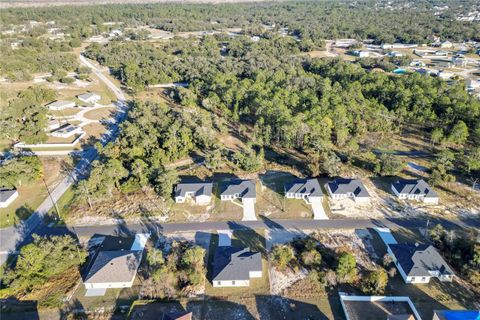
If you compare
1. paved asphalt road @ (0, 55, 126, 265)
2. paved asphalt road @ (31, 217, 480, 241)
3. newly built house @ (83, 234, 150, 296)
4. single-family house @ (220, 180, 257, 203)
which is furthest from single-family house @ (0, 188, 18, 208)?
single-family house @ (220, 180, 257, 203)

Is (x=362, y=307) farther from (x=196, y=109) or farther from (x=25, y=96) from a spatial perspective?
(x=25, y=96)

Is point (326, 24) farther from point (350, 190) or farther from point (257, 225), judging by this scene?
point (257, 225)

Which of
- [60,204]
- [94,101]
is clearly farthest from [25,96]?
[60,204]

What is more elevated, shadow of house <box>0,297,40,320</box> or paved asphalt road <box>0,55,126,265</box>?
shadow of house <box>0,297,40,320</box>

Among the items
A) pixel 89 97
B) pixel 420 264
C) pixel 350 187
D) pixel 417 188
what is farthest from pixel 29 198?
pixel 417 188

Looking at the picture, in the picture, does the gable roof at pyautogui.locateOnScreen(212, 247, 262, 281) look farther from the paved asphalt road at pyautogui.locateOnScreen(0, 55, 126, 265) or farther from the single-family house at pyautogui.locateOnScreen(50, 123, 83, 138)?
the single-family house at pyautogui.locateOnScreen(50, 123, 83, 138)

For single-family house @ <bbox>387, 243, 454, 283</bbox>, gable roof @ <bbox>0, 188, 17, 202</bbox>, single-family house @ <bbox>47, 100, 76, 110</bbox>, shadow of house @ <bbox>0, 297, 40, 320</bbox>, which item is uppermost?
single-family house @ <bbox>387, 243, 454, 283</bbox>

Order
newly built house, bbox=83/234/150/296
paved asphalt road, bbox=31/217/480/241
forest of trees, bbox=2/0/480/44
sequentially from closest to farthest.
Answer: newly built house, bbox=83/234/150/296 → paved asphalt road, bbox=31/217/480/241 → forest of trees, bbox=2/0/480/44
